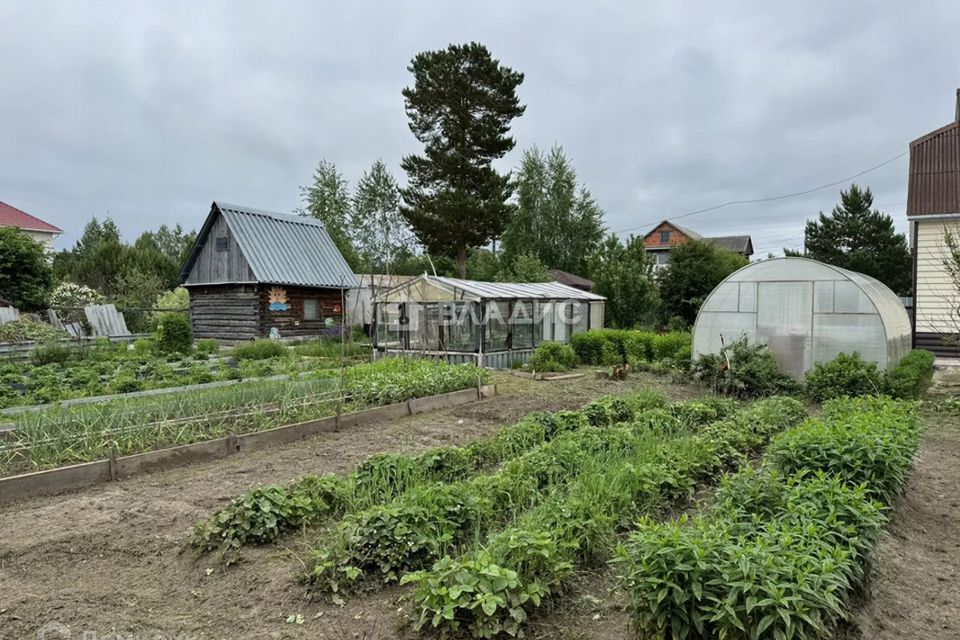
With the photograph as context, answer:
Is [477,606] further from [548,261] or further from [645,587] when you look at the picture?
[548,261]

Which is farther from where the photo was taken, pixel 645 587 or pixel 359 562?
pixel 359 562

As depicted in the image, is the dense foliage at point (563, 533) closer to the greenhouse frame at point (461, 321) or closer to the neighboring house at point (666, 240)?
the greenhouse frame at point (461, 321)

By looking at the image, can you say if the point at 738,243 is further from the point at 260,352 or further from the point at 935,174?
the point at 260,352

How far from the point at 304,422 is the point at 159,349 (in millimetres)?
11692

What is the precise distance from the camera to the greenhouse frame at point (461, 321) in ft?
Answer: 48.5

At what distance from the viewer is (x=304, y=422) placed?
7.57 metres

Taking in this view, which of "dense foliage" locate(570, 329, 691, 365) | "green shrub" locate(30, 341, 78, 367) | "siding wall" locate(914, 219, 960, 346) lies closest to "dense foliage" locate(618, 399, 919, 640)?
"dense foliage" locate(570, 329, 691, 365)

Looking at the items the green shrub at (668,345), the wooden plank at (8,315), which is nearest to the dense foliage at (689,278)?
the green shrub at (668,345)

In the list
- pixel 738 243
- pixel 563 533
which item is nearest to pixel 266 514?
pixel 563 533

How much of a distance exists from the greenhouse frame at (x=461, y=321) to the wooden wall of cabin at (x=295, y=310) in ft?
20.2

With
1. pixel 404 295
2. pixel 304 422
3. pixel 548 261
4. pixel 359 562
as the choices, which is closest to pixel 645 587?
pixel 359 562

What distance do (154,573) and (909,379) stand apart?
35.7 feet

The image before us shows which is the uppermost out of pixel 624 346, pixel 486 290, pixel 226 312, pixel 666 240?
pixel 666 240

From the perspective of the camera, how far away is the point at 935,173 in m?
14.6
